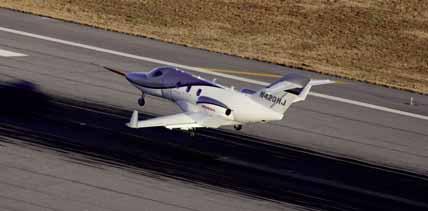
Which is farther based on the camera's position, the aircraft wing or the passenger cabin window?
the passenger cabin window

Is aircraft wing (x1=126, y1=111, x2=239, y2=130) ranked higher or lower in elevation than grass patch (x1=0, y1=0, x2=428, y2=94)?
higher

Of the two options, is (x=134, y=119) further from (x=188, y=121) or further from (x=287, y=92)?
(x=287, y=92)

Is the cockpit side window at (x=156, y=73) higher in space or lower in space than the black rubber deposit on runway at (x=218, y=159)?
higher

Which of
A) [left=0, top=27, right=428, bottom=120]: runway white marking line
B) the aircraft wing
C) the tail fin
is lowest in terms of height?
[left=0, top=27, right=428, bottom=120]: runway white marking line

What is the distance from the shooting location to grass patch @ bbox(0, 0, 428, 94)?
2790 inches

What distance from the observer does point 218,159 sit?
4747 cm

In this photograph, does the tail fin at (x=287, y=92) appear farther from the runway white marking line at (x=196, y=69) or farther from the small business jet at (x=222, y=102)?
the runway white marking line at (x=196, y=69)

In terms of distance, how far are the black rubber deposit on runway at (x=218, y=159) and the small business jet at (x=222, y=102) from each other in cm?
124

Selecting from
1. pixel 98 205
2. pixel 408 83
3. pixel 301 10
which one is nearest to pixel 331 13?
pixel 301 10

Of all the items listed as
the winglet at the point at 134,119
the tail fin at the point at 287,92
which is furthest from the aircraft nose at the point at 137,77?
the winglet at the point at 134,119

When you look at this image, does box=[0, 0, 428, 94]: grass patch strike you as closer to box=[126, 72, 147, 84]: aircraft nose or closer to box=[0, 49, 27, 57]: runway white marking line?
box=[0, 49, 27, 57]: runway white marking line

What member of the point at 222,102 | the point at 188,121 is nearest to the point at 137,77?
the point at 222,102

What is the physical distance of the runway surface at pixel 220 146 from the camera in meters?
43.7

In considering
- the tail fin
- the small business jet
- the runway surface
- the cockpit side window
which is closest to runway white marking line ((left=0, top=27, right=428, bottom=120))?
the runway surface
